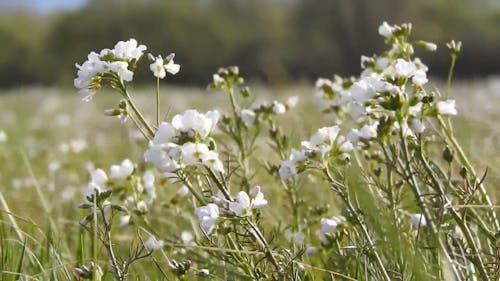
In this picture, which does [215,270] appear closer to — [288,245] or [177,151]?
[288,245]

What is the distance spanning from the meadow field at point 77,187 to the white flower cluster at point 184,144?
0.54ft

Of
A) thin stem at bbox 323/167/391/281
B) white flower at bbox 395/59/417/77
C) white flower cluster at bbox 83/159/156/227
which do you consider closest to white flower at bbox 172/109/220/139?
thin stem at bbox 323/167/391/281

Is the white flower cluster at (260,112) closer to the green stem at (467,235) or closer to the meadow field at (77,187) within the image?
the meadow field at (77,187)

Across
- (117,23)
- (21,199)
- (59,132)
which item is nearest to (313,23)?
(117,23)

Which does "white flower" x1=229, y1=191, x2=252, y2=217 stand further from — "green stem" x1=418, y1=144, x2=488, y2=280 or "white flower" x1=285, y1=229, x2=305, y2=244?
"white flower" x1=285, y1=229, x2=305, y2=244

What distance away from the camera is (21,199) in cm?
375

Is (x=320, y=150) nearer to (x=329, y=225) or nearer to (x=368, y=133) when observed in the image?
(x=368, y=133)

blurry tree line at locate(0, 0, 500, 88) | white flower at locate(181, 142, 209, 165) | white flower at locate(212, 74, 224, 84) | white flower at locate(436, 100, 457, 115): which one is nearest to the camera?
white flower at locate(181, 142, 209, 165)

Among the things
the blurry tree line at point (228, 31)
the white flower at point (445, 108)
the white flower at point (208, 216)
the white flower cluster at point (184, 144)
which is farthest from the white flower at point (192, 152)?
the blurry tree line at point (228, 31)

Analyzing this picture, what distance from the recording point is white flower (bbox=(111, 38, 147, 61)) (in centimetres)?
163

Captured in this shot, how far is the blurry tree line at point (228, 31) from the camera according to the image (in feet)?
112

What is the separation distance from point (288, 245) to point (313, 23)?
34498mm

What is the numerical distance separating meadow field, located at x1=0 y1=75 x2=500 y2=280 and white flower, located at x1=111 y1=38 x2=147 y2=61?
0.62ft

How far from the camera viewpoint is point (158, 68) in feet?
5.43
